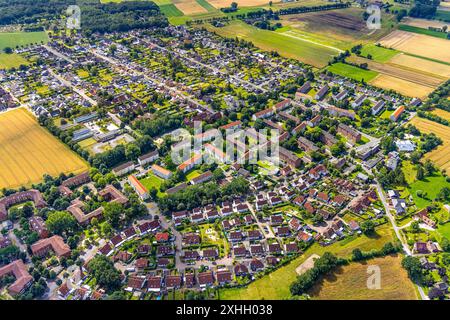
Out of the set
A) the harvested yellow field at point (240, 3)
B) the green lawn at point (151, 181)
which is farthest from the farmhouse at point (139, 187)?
the harvested yellow field at point (240, 3)

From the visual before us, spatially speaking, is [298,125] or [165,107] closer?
[298,125]

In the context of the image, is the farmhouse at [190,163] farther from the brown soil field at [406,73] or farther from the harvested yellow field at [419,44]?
the harvested yellow field at [419,44]

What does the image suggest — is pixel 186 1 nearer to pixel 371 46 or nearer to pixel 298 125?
pixel 371 46

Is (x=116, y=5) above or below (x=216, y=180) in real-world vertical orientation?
above

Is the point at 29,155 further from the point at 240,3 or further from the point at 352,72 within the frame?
the point at 240,3

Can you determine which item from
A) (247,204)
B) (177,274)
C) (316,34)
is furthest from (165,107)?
(316,34)
